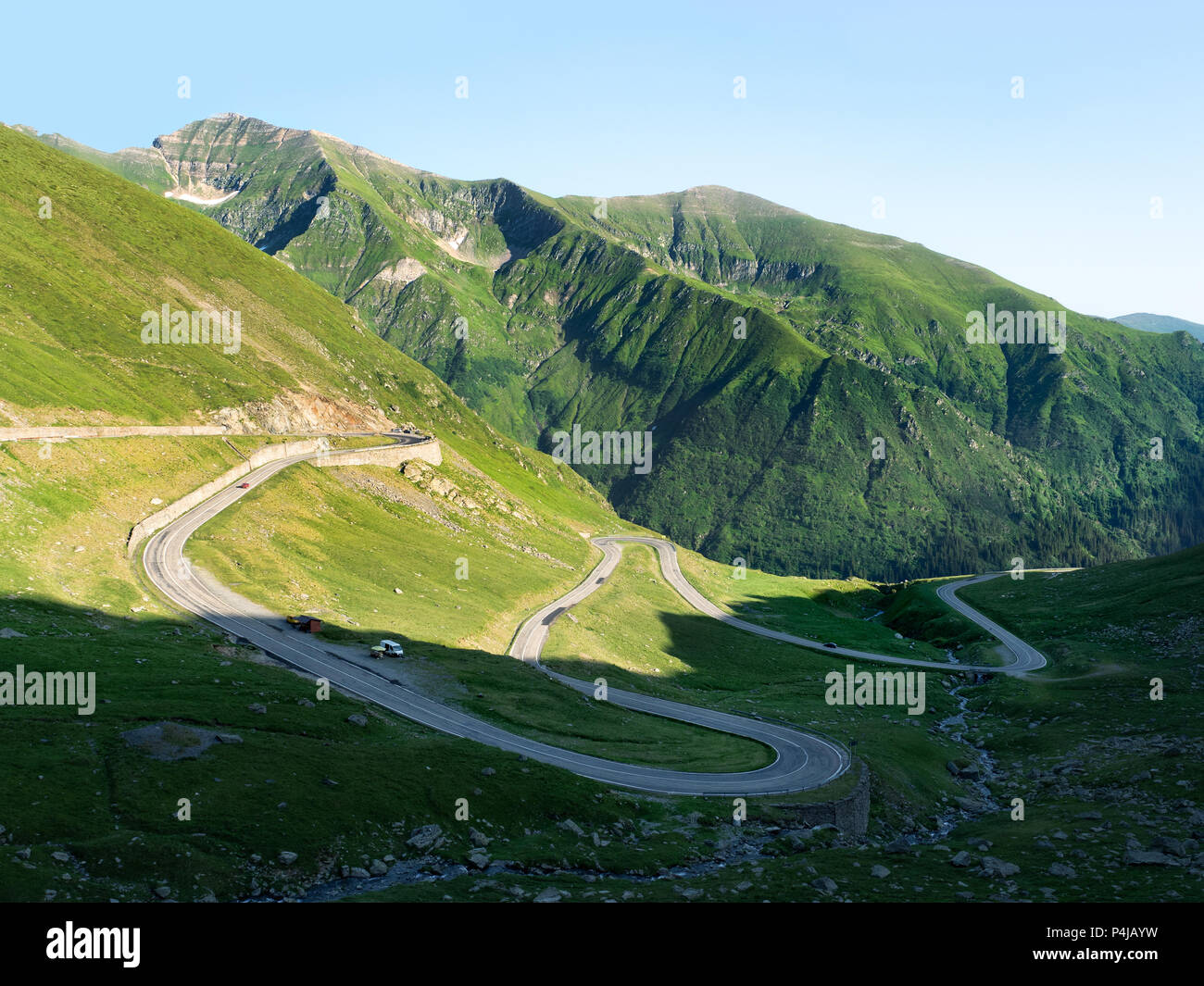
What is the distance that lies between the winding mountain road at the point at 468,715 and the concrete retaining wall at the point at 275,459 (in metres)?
1.34

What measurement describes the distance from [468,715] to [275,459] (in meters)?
83.4

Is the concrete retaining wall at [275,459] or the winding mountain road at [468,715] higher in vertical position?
the concrete retaining wall at [275,459]

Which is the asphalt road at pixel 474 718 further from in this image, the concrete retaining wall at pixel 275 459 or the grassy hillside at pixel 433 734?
the grassy hillside at pixel 433 734

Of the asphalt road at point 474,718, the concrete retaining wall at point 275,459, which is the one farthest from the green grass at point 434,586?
the concrete retaining wall at point 275,459

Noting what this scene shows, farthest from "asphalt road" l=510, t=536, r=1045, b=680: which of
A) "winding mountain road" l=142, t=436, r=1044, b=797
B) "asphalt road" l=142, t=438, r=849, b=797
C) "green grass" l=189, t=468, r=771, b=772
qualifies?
"asphalt road" l=142, t=438, r=849, b=797

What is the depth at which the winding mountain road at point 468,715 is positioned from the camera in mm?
61031

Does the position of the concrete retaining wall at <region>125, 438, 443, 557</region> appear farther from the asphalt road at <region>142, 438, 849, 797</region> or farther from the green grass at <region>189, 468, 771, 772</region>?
the green grass at <region>189, 468, 771, 772</region>

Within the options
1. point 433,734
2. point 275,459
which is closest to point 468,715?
point 433,734

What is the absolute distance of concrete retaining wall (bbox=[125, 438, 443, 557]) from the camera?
316 feet

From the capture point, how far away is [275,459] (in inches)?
5276

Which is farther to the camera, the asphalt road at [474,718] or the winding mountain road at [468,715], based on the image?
the winding mountain road at [468,715]

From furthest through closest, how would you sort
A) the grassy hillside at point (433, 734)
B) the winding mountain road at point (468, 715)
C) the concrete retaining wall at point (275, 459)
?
the concrete retaining wall at point (275, 459) < the winding mountain road at point (468, 715) < the grassy hillside at point (433, 734)
